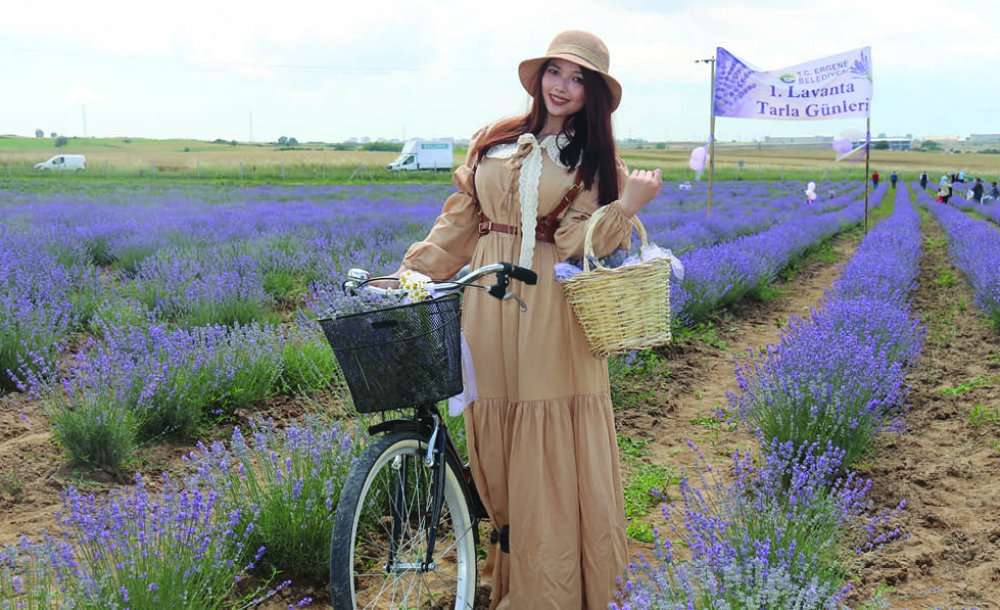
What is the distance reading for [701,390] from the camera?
529cm

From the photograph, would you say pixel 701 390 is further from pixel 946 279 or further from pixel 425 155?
pixel 425 155

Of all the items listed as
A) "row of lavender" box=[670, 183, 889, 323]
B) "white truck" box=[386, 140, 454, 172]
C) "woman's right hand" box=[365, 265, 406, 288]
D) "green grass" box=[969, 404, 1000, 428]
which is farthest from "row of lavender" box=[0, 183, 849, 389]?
"white truck" box=[386, 140, 454, 172]

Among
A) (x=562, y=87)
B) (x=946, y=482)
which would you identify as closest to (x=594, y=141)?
(x=562, y=87)

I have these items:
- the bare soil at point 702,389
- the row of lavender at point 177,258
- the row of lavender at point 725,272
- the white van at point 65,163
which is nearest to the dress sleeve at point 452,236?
the bare soil at point 702,389

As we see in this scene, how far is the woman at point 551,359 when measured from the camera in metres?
2.33

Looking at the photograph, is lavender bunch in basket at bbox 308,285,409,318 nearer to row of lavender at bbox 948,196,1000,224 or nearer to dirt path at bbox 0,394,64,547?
dirt path at bbox 0,394,64,547

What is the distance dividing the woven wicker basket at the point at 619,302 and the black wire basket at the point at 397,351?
0.39 meters

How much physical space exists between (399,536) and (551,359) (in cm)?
62

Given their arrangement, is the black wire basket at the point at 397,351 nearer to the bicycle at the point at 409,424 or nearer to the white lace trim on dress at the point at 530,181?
the bicycle at the point at 409,424

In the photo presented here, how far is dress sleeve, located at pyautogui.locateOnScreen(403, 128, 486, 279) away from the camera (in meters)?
2.49

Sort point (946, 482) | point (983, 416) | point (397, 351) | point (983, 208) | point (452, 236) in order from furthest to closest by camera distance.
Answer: point (983, 208) < point (983, 416) < point (946, 482) < point (452, 236) < point (397, 351)

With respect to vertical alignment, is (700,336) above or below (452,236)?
below

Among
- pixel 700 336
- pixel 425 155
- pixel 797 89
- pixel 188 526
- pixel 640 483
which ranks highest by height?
pixel 425 155

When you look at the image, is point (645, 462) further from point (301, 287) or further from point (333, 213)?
point (333, 213)
